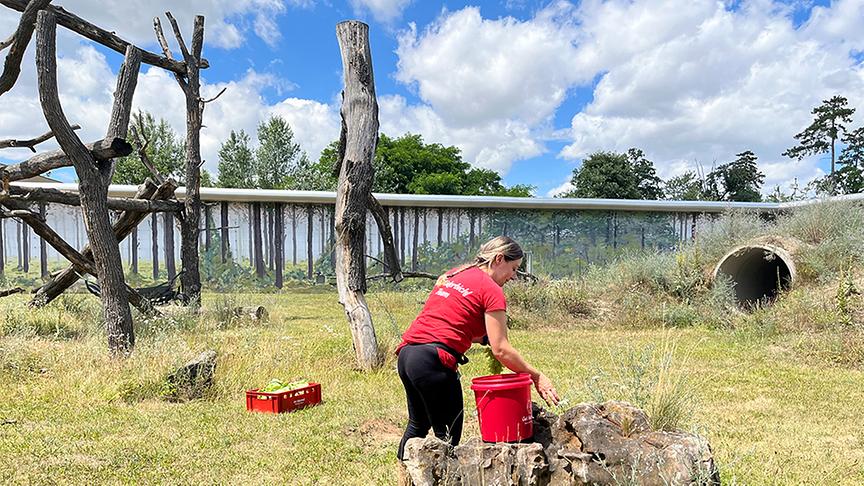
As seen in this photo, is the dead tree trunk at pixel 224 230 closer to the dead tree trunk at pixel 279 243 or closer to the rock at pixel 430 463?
the dead tree trunk at pixel 279 243

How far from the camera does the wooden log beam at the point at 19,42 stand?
26.2 feet

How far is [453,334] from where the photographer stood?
339 centimetres

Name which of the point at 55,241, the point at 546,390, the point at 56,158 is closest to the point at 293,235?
the point at 55,241

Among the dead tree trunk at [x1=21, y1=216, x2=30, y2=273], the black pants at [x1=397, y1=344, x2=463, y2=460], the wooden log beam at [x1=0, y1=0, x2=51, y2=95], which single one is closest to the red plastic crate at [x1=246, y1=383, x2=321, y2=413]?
the black pants at [x1=397, y1=344, x2=463, y2=460]

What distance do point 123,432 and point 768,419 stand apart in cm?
518

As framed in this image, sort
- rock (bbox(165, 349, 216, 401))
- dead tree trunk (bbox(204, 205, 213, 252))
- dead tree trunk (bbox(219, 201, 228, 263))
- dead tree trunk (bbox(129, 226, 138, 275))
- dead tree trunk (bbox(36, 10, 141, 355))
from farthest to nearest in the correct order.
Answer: dead tree trunk (bbox(219, 201, 228, 263)) < dead tree trunk (bbox(204, 205, 213, 252)) < dead tree trunk (bbox(129, 226, 138, 275)) < dead tree trunk (bbox(36, 10, 141, 355)) < rock (bbox(165, 349, 216, 401))

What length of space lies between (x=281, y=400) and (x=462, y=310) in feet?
8.99

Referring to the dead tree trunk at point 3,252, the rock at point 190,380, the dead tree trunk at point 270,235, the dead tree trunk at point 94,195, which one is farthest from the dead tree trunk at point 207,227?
the rock at point 190,380

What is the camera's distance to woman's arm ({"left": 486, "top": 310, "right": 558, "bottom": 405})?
3.18 metres

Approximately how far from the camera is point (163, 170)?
33375 mm

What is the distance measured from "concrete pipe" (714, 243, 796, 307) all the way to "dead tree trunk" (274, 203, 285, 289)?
11.3 meters

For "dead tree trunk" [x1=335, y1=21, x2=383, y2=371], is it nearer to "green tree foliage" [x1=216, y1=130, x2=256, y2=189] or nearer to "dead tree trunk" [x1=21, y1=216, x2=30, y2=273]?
"dead tree trunk" [x1=21, y1=216, x2=30, y2=273]

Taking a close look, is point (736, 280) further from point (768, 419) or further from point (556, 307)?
point (768, 419)

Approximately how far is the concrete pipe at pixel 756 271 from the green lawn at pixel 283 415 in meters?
2.36
